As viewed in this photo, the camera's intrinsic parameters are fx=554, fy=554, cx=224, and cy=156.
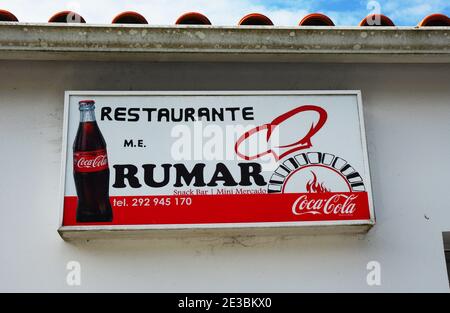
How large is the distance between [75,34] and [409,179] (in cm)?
314

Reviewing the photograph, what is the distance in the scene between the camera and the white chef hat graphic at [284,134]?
4.70 metres

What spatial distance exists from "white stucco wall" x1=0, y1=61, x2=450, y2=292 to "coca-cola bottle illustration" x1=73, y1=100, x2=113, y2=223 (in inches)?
10.9

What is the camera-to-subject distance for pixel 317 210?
445 cm

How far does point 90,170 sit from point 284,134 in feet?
5.44

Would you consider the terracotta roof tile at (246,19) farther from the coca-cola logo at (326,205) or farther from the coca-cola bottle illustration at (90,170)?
the coca-cola logo at (326,205)

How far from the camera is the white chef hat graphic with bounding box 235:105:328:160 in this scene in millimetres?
4699

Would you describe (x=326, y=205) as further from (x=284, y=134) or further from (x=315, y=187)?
(x=284, y=134)

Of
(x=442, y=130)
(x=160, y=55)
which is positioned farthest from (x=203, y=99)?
(x=442, y=130)

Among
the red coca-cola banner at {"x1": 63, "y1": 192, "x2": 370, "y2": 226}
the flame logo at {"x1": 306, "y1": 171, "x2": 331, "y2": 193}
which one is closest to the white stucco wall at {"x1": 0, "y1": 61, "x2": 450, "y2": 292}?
the red coca-cola banner at {"x1": 63, "y1": 192, "x2": 370, "y2": 226}

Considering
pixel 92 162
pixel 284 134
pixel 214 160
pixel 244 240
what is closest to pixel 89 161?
pixel 92 162

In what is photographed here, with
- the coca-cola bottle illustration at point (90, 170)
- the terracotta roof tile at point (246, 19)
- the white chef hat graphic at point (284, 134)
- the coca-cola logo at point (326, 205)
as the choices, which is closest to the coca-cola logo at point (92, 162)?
the coca-cola bottle illustration at point (90, 170)

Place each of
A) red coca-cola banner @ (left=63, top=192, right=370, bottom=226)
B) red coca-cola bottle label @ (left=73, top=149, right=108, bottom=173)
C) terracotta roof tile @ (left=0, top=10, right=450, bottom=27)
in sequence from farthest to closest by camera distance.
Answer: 1. terracotta roof tile @ (left=0, top=10, right=450, bottom=27)
2. red coca-cola bottle label @ (left=73, top=149, right=108, bottom=173)
3. red coca-cola banner @ (left=63, top=192, right=370, bottom=226)

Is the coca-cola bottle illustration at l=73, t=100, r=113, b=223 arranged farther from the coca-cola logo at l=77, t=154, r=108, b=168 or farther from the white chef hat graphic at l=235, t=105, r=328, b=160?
the white chef hat graphic at l=235, t=105, r=328, b=160
